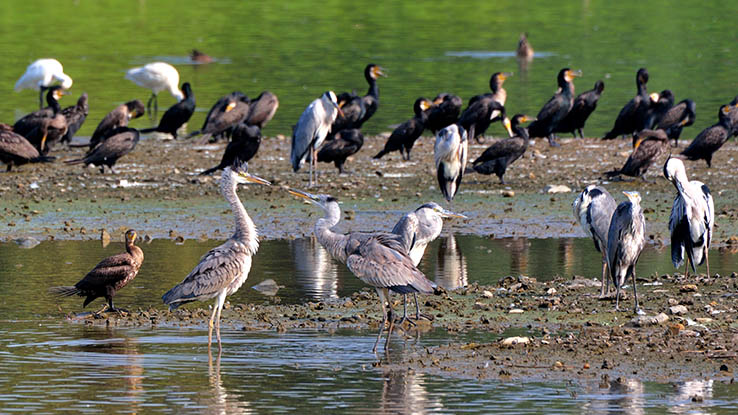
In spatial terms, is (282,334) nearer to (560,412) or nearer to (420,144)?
(560,412)

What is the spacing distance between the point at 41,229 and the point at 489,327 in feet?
22.1

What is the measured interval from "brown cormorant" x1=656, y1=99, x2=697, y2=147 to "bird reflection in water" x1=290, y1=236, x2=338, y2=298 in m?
8.52

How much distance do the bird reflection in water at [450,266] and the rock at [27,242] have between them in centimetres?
438

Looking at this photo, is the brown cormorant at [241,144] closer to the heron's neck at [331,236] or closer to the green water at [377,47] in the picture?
the green water at [377,47]

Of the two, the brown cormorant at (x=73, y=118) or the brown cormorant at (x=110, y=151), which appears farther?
the brown cormorant at (x=73, y=118)

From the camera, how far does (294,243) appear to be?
45.0ft

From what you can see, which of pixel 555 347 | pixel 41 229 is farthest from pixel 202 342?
pixel 41 229

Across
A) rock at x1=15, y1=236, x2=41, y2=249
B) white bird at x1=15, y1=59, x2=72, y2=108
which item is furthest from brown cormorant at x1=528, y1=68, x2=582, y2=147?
white bird at x1=15, y1=59, x2=72, y2=108

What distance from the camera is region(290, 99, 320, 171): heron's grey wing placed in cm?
1786

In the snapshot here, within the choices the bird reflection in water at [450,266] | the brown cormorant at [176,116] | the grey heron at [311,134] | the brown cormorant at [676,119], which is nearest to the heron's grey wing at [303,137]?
the grey heron at [311,134]

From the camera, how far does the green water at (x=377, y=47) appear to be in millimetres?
28906

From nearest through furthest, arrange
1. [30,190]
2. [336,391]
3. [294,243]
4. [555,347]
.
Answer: [336,391] < [555,347] < [294,243] < [30,190]

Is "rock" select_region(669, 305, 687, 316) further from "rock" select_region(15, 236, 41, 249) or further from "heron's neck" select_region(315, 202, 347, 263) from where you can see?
"rock" select_region(15, 236, 41, 249)

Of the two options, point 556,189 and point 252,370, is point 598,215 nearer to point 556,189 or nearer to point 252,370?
point 252,370
